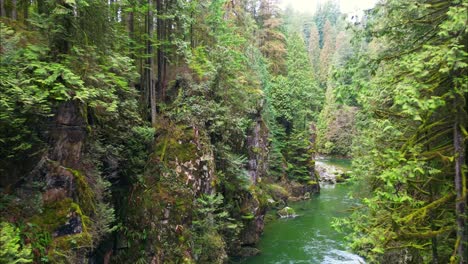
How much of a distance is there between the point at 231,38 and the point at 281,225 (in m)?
14.5

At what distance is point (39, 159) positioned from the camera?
8977 mm

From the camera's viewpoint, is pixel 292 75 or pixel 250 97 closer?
pixel 250 97

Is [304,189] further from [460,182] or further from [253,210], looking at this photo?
[460,182]

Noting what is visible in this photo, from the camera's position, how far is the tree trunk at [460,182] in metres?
6.82

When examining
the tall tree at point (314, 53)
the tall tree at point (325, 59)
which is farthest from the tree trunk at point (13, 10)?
the tall tree at point (314, 53)

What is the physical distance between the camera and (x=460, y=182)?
712cm

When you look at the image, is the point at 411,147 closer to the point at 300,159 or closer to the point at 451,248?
the point at 451,248

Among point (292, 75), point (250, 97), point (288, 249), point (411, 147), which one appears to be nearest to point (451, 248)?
point (411, 147)

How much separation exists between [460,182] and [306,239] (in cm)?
1734

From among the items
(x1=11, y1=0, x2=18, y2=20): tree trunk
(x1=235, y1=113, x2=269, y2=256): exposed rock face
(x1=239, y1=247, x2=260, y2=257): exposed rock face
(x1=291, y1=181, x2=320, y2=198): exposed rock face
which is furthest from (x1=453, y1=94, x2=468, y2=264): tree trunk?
(x1=291, y1=181, x2=320, y2=198): exposed rock face

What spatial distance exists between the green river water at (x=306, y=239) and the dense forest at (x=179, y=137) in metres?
1.74

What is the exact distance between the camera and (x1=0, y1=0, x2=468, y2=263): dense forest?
7.48m

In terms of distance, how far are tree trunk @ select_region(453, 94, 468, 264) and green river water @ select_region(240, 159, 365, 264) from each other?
27.8 ft

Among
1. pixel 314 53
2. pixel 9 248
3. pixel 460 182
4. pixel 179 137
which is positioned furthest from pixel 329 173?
pixel 9 248
